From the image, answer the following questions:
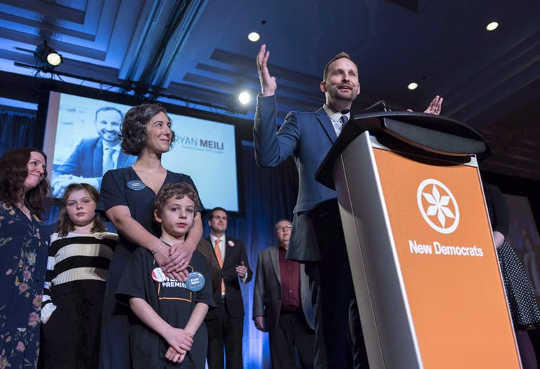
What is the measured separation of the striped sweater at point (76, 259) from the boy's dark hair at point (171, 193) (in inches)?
34.7

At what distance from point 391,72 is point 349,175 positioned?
5.32 meters

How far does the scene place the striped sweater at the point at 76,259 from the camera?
2.40 meters

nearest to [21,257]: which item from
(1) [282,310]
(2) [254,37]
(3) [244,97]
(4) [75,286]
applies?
(4) [75,286]

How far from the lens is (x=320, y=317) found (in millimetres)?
1146

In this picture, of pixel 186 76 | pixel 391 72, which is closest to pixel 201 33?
pixel 186 76

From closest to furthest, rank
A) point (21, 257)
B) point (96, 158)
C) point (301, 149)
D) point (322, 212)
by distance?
1. point (322, 212)
2. point (301, 149)
3. point (21, 257)
4. point (96, 158)

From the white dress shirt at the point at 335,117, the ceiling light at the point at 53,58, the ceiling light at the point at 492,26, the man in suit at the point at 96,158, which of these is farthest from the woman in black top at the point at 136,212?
the ceiling light at the point at 492,26

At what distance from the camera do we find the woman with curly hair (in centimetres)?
195

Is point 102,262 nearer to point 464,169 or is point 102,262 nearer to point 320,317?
point 320,317

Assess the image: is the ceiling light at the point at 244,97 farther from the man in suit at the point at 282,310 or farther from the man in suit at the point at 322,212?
the man in suit at the point at 322,212

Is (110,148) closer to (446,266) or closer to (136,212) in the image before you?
(136,212)

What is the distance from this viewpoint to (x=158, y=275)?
5.26 ft

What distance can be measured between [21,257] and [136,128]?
0.80 metres

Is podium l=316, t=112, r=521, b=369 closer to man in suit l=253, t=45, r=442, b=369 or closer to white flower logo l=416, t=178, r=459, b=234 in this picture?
white flower logo l=416, t=178, r=459, b=234
